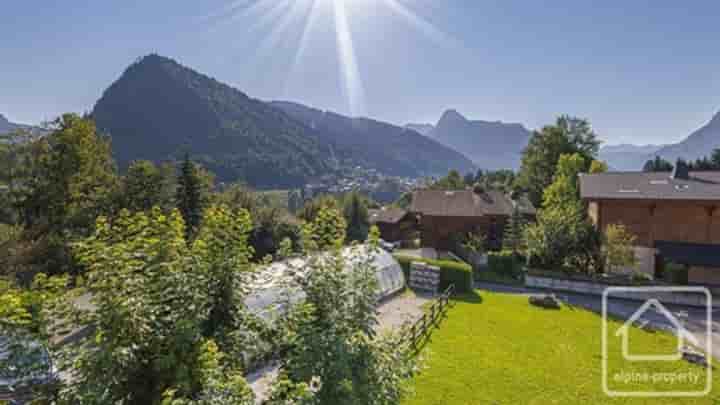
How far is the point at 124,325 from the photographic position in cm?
398

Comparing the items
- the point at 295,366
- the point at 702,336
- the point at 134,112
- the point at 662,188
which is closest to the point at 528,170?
the point at 662,188

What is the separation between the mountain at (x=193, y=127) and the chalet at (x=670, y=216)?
128 meters

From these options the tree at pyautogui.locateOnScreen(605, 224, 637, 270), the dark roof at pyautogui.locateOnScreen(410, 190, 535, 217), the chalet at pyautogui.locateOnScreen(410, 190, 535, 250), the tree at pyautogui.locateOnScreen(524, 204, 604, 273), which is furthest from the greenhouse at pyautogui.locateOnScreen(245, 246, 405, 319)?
the dark roof at pyautogui.locateOnScreen(410, 190, 535, 217)

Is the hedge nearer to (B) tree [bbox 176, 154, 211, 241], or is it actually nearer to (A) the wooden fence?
(A) the wooden fence

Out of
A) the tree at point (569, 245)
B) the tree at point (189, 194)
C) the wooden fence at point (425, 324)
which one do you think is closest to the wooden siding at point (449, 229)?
the tree at point (569, 245)

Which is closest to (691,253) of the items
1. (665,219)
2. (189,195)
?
(665,219)

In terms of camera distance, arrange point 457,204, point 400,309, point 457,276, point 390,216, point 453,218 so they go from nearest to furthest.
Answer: point 400,309, point 457,276, point 453,218, point 457,204, point 390,216

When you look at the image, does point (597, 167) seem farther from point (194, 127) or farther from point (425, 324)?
point (194, 127)

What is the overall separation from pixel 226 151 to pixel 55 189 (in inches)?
5219

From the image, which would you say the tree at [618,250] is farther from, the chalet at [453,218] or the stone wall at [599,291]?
the chalet at [453,218]

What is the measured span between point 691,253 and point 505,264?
40.2ft

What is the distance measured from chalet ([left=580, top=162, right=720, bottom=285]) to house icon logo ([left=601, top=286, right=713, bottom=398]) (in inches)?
125

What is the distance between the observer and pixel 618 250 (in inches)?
900

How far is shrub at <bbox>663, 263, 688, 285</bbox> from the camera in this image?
22656mm
